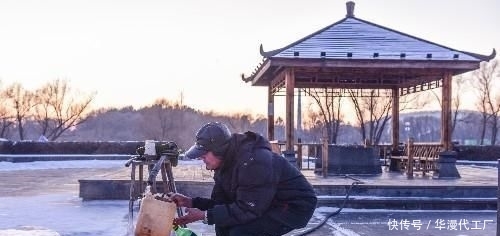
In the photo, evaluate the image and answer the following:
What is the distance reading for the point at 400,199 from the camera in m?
12.9

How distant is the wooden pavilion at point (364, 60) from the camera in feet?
51.6

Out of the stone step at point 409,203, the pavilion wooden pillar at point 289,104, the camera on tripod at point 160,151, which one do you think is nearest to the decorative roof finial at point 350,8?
the pavilion wooden pillar at point 289,104

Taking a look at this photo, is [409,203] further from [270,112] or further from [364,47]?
[270,112]

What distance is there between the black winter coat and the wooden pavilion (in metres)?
11.6

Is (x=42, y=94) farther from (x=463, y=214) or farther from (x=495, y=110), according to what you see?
(x=463, y=214)

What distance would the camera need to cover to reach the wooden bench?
53.2 ft

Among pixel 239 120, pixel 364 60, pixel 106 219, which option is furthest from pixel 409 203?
pixel 239 120

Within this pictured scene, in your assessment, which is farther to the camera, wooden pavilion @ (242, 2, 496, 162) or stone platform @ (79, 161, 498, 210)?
wooden pavilion @ (242, 2, 496, 162)

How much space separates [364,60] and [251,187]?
12.6 m

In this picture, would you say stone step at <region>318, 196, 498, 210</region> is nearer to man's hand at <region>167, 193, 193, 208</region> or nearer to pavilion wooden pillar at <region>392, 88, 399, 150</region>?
pavilion wooden pillar at <region>392, 88, 399, 150</region>

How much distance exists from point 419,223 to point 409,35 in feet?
27.9

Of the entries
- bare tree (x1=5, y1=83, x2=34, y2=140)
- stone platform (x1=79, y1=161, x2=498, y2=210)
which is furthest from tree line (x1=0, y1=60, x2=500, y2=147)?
stone platform (x1=79, y1=161, x2=498, y2=210)

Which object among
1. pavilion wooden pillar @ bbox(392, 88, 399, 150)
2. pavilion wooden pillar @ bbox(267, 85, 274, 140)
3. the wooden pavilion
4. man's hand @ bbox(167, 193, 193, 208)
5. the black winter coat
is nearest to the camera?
the black winter coat

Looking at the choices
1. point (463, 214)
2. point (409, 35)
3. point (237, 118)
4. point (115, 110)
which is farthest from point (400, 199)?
point (115, 110)
